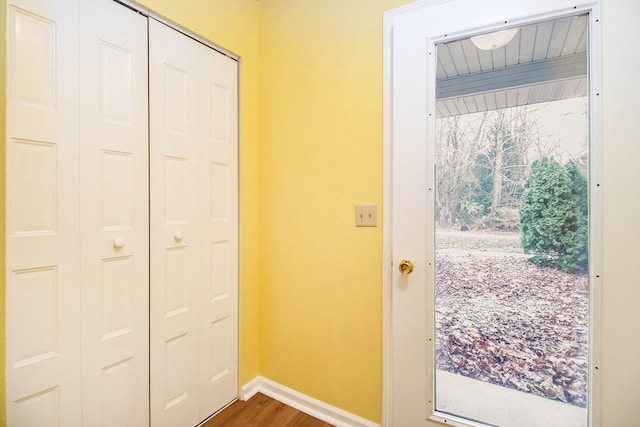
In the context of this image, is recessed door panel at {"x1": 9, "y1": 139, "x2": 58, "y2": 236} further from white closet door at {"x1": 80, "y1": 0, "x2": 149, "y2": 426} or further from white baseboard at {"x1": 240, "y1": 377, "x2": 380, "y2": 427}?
white baseboard at {"x1": 240, "y1": 377, "x2": 380, "y2": 427}

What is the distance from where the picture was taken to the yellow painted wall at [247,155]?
5.35 feet

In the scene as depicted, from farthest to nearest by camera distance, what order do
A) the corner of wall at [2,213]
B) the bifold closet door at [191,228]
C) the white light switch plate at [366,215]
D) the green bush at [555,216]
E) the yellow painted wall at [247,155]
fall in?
the yellow painted wall at [247,155], the white light switch plate at [366,215], the bifold closet door at [191,228], the green bush at [555,216], the corner of wall at [2,213]

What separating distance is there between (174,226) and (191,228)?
88 millimetres

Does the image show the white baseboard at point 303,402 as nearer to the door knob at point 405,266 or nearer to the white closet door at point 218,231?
the white closet door at point 218,231

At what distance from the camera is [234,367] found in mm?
1699

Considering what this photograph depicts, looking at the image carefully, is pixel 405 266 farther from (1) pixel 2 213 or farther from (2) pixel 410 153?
(1) pixel 2 213

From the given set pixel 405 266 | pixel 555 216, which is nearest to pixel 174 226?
pixel 405 266

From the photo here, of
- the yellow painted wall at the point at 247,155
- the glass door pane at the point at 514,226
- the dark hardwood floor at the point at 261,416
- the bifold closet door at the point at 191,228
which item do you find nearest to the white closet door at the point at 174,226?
the bifold closet door at the point at 191,228

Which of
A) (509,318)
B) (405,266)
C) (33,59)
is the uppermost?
(33,59)

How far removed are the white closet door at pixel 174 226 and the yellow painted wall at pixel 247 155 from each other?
0.28 metres

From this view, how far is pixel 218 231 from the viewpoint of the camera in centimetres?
160

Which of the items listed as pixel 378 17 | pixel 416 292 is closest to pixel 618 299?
pixel 416 292

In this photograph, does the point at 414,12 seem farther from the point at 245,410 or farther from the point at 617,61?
the point at 245,410

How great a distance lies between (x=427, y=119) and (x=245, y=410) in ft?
5.83
